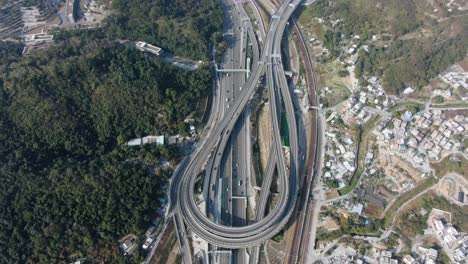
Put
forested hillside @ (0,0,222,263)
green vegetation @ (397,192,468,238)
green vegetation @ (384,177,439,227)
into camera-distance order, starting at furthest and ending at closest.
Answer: green vegetation @ (384,177,439,227), green vegetation @ (397,192,468,238), forested hillside @ (0,0,222,263)

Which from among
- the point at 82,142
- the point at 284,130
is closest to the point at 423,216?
the point at 284,130

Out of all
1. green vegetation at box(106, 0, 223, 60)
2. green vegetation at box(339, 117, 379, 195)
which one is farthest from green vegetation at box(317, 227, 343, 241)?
green vegetation at box(106, 0, 223, 60)

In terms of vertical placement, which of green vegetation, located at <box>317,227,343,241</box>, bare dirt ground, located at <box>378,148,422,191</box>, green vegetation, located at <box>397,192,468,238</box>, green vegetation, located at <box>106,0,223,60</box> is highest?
green vegetation, located at <box>106,0,223,60</box>

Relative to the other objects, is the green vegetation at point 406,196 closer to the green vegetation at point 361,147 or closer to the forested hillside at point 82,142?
the green vegetation at point 361,147

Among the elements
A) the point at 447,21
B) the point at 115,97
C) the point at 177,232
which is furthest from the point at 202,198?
the point at 447,21

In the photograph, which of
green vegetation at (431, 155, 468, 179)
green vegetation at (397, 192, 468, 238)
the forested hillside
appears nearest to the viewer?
the forested hillside

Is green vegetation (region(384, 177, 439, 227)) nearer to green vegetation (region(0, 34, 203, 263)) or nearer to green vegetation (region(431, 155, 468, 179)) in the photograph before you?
green vegetation (region(431, 155, 468, 179))

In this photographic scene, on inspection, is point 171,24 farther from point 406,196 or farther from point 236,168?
point 406,196
